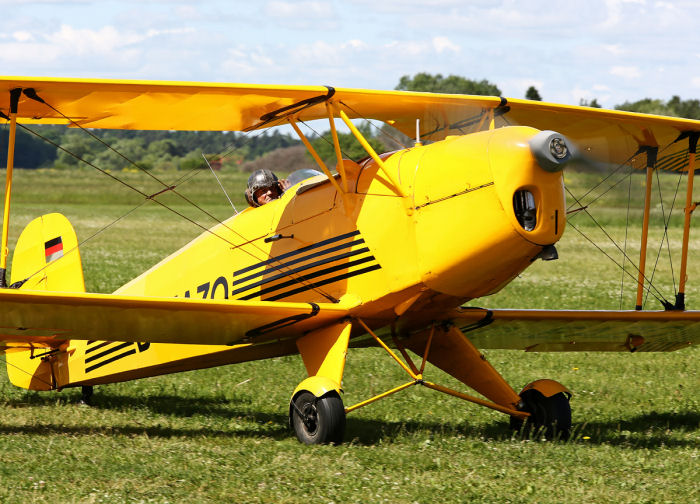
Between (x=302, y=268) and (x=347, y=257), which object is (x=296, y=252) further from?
(x=347, y=257)

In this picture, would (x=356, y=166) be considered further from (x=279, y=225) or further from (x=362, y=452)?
(x=362, y=452)

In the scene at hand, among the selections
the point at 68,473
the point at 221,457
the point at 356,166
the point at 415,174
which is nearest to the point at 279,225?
the point at 356,166

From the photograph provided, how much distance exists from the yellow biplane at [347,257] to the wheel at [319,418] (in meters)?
0.01

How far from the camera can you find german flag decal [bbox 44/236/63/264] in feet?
32.1

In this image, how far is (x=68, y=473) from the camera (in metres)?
6.32

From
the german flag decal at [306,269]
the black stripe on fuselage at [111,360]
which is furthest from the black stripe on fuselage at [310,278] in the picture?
the black stripe on fuselage at [111,360]

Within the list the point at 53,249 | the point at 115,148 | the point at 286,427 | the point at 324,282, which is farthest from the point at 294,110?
the point at 115,148

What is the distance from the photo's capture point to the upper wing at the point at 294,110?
7.44 metres

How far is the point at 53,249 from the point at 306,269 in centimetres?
325

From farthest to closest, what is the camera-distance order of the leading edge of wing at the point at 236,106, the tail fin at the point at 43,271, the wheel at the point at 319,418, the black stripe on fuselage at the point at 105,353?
the tail fin at the point at 43,271 → the black stripe on fuselage at the point at 105,353 → the leading edge of wing at the point at 236,106 → the wheel at the point at 319,418

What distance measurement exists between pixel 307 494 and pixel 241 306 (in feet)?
5.95

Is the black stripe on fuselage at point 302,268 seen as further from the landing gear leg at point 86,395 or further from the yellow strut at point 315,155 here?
the landing gear leg at point 86,395

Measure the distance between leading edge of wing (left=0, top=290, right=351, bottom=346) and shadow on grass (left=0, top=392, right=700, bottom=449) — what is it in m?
0.86

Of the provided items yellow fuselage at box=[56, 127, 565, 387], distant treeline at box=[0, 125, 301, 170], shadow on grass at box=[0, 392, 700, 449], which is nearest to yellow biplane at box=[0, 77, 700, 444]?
yellow fuselage at box=[56, 127, 565, 387]
